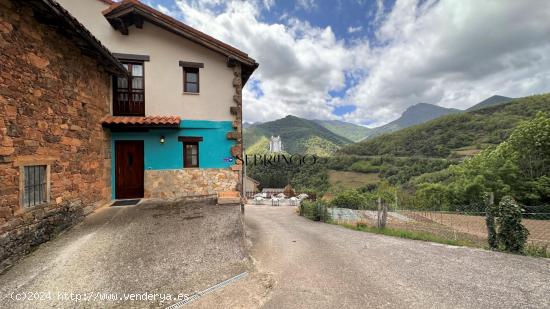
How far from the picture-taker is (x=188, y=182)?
343 inches

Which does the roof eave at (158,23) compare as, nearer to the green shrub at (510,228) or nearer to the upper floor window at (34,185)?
the upper floor window at (34,185)

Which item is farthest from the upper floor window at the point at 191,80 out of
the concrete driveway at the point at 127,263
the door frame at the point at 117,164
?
the concrete driveway at the point at 127,263

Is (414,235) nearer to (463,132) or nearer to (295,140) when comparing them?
(463,132)

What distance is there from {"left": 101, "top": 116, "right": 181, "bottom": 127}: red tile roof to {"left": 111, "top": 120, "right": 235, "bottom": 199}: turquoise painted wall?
62 cm

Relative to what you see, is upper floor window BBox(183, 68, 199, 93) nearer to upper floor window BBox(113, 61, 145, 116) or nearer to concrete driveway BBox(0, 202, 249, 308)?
upper floor window BBox(113, 61, 145, 116)

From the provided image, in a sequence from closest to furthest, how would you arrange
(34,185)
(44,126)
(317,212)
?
1. (34,185)
2. (44,126)
3. (317,212)

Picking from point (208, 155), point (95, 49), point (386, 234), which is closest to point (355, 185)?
point (386, 234)

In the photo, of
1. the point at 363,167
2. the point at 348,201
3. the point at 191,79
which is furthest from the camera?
the point at 363,167

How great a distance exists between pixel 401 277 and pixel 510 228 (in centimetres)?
430

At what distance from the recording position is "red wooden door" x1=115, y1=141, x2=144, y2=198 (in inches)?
331

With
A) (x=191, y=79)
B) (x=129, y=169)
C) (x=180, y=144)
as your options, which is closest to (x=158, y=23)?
(x=191, y=79)

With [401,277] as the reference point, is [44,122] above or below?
above

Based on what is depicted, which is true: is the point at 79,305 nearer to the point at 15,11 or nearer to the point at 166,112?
the point at 15,11

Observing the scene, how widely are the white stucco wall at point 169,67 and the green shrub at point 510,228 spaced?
9486 millimetres
